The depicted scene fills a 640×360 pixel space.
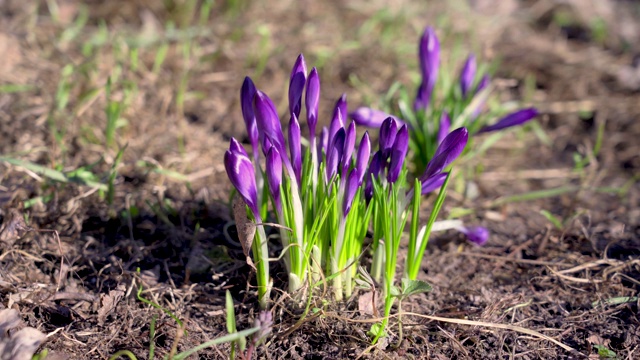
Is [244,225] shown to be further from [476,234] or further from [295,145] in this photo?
[476,234]

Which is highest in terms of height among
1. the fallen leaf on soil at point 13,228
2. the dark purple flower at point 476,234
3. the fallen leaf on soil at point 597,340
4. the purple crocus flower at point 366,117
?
the purple crocus flower at point 366,117

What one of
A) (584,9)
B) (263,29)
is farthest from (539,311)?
(584,9)

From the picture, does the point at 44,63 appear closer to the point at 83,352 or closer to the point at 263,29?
the point at 263,29

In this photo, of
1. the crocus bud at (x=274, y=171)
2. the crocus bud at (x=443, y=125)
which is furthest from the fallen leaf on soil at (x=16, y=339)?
the crocus bud at (x=443, y=125)

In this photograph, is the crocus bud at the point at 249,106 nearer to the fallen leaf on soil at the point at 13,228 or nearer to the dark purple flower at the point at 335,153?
the dark purple flower at the point at 335,153

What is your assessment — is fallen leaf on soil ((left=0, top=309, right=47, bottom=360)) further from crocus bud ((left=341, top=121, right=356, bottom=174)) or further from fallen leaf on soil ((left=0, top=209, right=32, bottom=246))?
crocus bud ((left=341, top=121, right=356, bottom=174))

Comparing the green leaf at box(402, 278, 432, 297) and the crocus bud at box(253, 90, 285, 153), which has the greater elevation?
the crocus bud at box(253, 90, 285, 153)

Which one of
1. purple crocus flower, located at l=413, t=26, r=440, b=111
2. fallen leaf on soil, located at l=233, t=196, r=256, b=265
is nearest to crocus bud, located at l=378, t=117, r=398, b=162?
fallen leaf on soil, located at l=233, t=196, r=256, b=265

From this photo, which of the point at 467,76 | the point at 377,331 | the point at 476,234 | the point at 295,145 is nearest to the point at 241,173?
the point at 295,145
